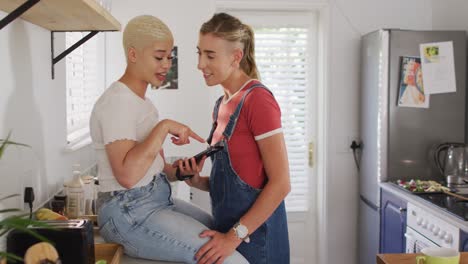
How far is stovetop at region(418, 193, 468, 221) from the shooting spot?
2485mm

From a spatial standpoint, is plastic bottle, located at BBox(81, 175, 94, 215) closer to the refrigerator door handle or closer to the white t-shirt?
the white t-shirt

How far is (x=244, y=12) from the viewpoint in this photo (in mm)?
3789

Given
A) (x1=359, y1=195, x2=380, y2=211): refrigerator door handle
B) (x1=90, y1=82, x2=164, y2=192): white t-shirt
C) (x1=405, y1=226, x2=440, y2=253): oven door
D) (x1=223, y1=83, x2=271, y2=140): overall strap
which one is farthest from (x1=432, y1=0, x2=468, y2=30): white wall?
(x1=90, y1=82, x2=164, y2=192): white t-shirt

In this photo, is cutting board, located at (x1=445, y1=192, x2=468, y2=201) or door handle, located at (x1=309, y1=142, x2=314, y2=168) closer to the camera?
cutting board, located at (x1=445, y1=192, x2=468, y2=201)

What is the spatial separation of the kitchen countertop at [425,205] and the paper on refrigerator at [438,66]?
65cm

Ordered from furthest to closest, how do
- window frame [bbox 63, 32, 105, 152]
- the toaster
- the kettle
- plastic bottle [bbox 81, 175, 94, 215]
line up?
1. the kettle
2. window frame [bbox 63, 32, 105, 152]
3. plastic bottle [bbox 81, 175, 94, 215]
4. the toaster

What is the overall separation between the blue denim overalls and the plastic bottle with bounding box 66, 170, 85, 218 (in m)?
0.57

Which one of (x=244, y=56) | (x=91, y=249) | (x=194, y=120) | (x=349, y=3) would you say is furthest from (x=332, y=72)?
(x=91, y=249)

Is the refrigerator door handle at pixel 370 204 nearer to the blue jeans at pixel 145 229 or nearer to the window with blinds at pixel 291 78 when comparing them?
the window with blinds at pixel 291 78

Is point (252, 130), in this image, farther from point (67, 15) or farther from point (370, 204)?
point (370, 204)

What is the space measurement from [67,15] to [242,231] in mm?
837

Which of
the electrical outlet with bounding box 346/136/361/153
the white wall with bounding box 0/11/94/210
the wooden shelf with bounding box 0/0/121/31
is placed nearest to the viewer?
the wooden shelf with bounding box 0/0/121/31

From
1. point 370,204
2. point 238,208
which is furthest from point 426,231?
point 238,208

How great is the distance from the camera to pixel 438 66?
3281mm
